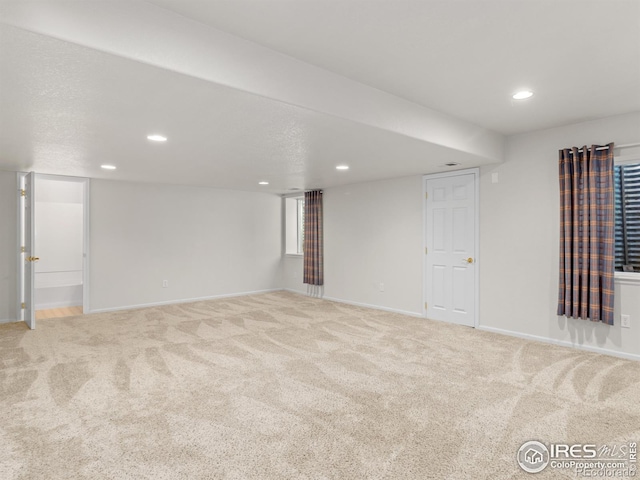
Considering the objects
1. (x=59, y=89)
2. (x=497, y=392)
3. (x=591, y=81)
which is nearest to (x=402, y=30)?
(x=591, y=81)

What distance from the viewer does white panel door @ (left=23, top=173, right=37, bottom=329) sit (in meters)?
4.86

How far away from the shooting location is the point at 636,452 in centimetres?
212

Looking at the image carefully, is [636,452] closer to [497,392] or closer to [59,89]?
[497,392]

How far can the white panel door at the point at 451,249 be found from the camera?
4941mm

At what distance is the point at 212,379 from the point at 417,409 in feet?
5.50

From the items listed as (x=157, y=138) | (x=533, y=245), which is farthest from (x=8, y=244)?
(x=533, y=245)

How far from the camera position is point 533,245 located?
432 centimetres

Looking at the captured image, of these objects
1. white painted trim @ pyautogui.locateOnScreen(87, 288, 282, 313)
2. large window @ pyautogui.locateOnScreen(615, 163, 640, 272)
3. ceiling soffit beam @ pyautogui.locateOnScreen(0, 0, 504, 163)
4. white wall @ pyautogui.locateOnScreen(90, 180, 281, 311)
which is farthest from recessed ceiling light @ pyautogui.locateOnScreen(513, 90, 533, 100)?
white painted trim @ pyautogui.locateOnScreen(87, 288, 282, 313)

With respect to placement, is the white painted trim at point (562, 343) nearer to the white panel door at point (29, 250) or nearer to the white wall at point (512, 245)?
the white wall at point (512, 245)

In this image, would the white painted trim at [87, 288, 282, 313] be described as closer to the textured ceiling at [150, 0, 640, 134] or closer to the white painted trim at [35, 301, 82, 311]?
the white painted trim at [35, 301, 82, 311]

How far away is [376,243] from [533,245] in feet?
7.91

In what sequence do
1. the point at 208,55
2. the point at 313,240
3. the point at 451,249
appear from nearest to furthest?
the point at 208,55 → the point at 451,249 → the point at 313,240

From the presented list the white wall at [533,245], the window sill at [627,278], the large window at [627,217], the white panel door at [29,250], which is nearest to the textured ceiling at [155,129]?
the white panel door at [29,250]

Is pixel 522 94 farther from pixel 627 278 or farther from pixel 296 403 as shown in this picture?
pixel 296 403
